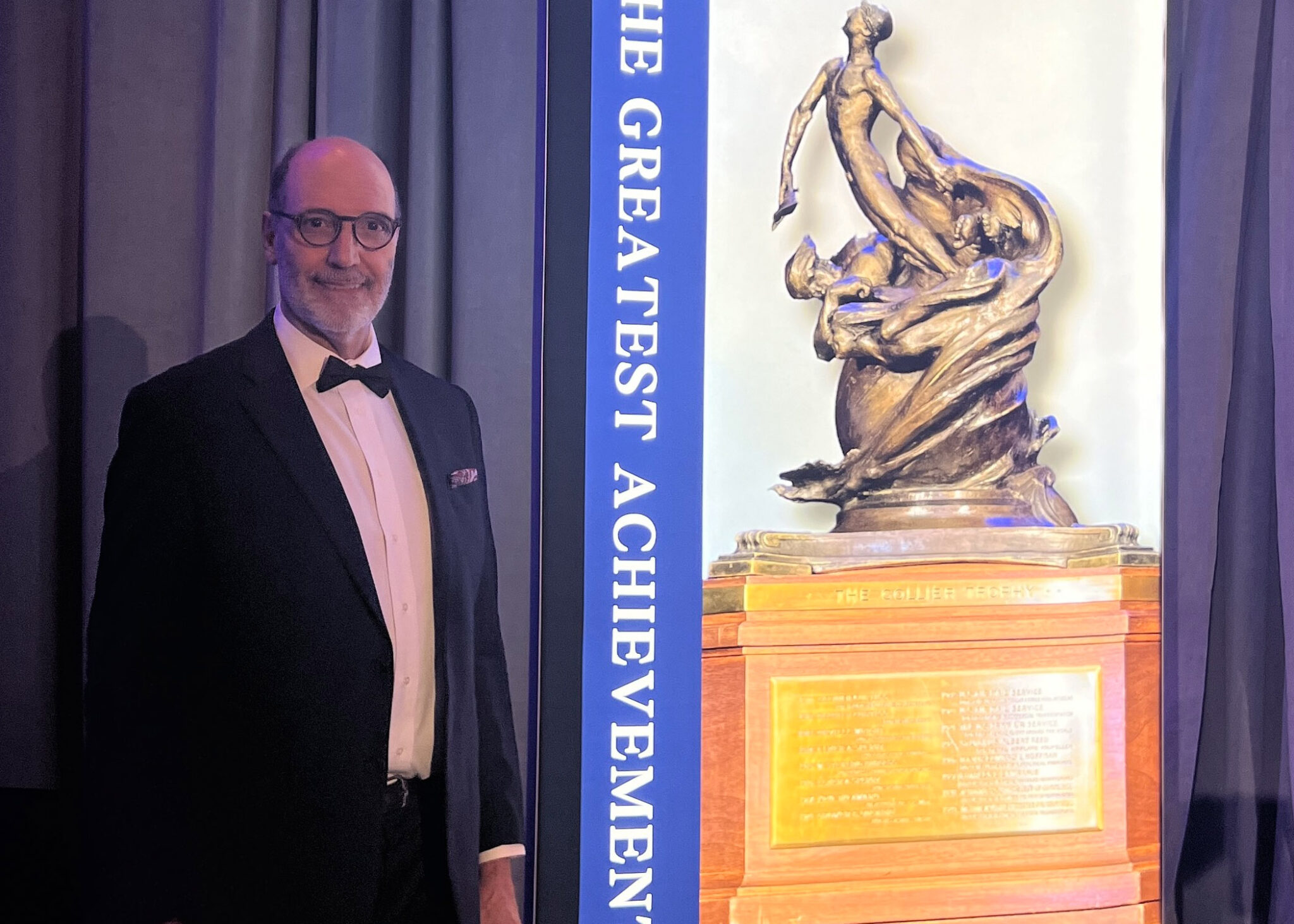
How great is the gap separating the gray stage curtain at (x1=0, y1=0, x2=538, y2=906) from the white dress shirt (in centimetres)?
15

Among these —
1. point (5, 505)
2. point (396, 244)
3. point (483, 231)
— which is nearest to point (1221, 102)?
point (483, 231)

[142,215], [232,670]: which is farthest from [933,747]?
[142,215]

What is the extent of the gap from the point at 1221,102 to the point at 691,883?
1.67m

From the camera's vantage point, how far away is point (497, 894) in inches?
64.1

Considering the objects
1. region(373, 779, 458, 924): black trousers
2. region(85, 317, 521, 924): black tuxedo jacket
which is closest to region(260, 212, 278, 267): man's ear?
region(85, 317, 521, 924): black tuxedo jacket

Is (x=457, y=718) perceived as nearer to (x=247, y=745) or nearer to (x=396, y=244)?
(x=247, y=745)

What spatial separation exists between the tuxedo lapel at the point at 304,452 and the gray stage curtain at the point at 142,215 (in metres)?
0.16

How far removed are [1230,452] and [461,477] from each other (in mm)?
1419

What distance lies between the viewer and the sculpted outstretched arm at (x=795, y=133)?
1.81 metres

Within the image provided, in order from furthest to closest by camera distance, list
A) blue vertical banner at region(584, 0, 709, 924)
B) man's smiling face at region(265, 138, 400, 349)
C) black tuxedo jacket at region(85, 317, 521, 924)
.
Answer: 1. blue vertical banner at region(584, 0, 709, 924)
2. man's smiling face at region(265, 138, 400, 349)
3. black tuxedo jacket at region(85, 317, 521, 924)

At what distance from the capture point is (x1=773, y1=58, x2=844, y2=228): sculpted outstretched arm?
5.95 ft

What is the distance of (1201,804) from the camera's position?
201 centimetres

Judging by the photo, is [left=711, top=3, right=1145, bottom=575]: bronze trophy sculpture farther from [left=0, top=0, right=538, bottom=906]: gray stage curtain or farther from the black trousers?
the black trousers

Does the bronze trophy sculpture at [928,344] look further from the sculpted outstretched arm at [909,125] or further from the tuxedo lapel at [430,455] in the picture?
the tuxedo lapel at [430,455]
